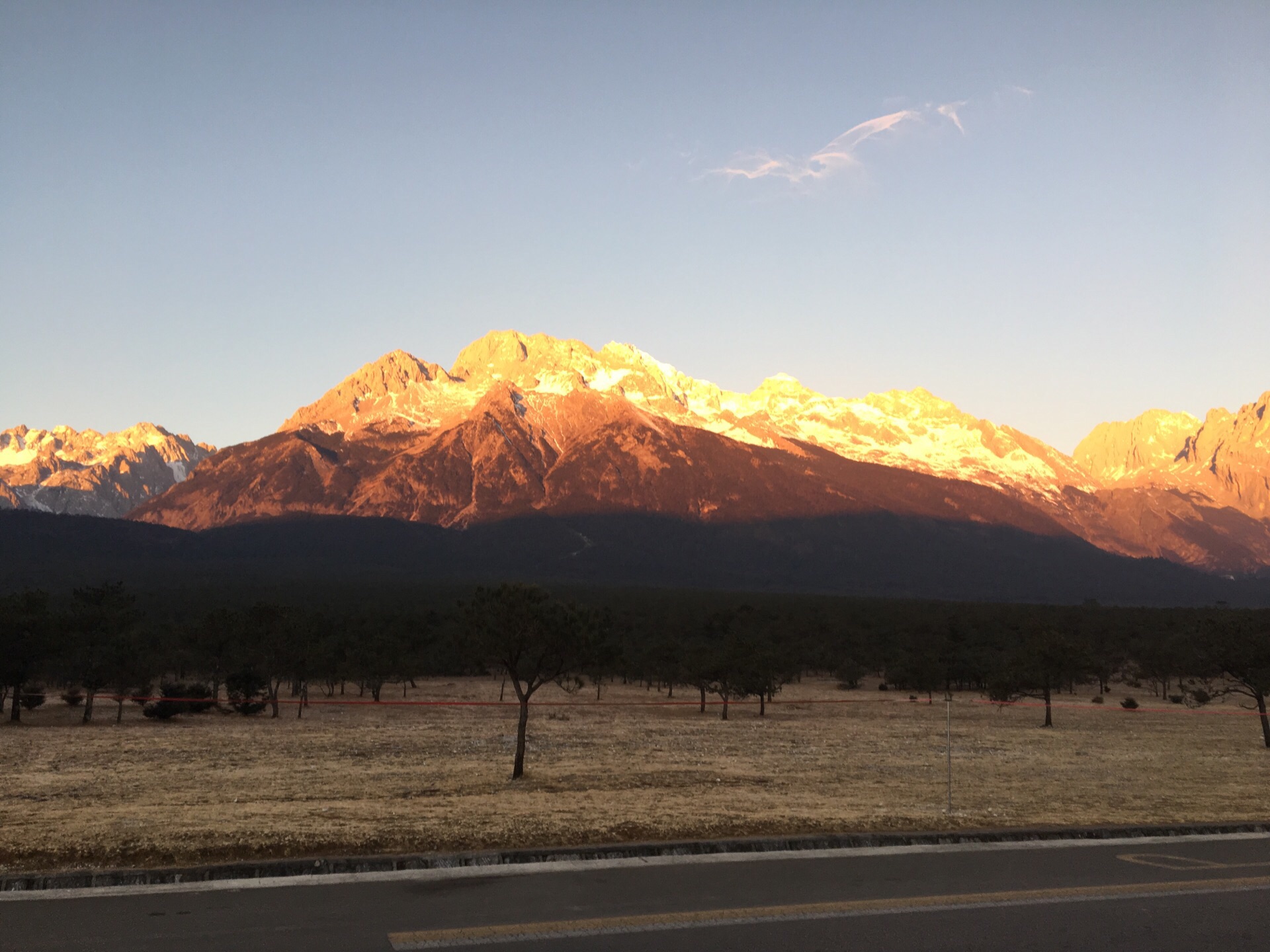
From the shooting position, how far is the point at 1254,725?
52.8 metres

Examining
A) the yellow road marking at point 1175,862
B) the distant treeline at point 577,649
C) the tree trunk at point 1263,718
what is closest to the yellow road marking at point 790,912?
the yellow road marking at point 1175,862

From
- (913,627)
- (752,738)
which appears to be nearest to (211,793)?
(752,738)

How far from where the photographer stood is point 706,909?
1241cm

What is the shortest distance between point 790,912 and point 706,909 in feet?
3.44

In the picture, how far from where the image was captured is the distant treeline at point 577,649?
31.7 meters

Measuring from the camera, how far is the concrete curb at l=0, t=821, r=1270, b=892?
13227mm

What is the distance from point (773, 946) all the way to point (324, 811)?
11.7 metres

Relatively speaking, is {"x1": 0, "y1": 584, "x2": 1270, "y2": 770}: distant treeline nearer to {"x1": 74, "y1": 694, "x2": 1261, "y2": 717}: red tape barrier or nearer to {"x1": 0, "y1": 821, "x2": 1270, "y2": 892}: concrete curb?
{"x1": 74, "y1": 694, "x2": 1261, "y2": 717}: red tape barrier

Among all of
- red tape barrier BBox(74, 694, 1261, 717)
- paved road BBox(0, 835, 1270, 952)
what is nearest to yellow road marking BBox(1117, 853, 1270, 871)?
paved road BBox(0, 835, 1270, 952)

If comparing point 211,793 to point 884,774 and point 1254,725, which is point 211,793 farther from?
point 1254,725

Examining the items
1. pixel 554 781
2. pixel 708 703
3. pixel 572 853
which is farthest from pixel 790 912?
pixel 708 703

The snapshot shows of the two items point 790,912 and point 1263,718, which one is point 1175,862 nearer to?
point 790,912

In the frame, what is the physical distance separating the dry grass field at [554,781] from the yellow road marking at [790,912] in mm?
4658

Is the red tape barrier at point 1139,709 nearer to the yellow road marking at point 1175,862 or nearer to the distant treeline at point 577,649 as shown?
the distant treeline at point 577,649
